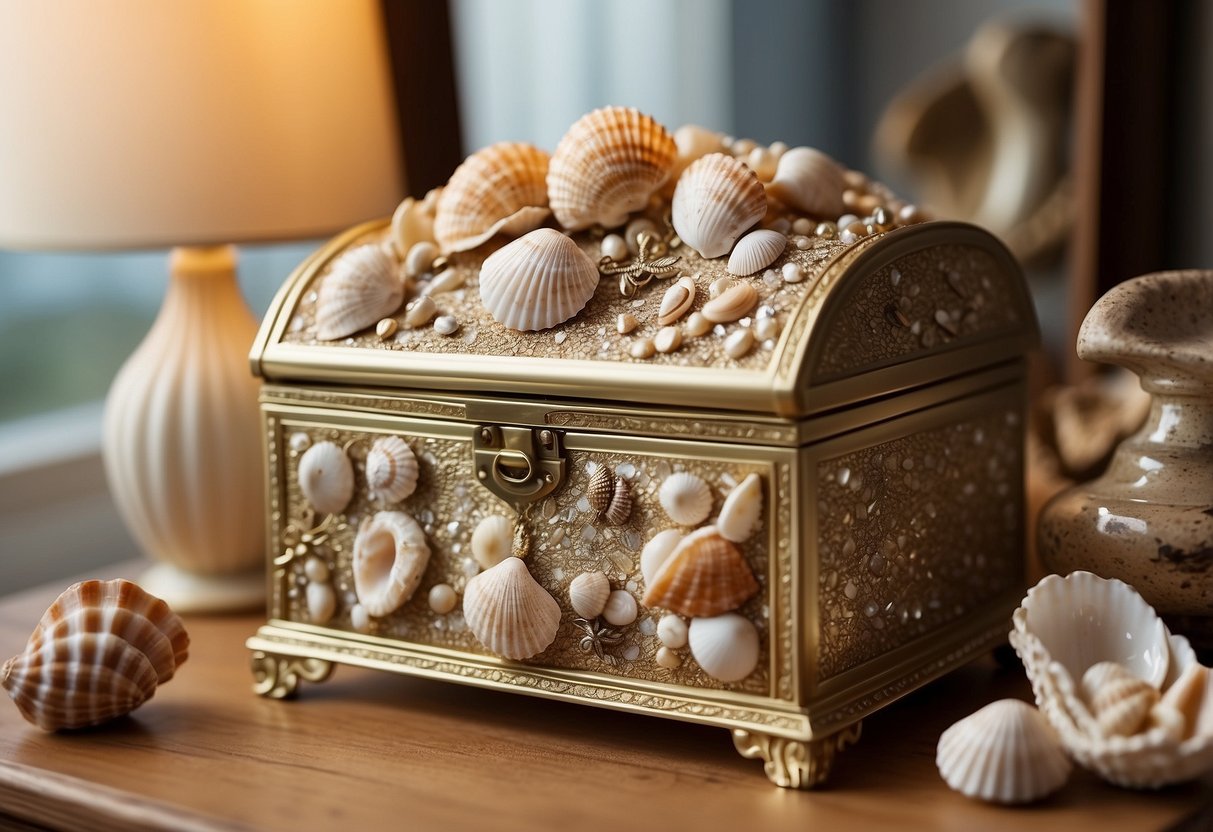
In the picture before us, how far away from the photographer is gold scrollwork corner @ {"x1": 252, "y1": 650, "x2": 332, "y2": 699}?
3.15 feet

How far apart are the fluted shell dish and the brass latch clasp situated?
0.28 meters

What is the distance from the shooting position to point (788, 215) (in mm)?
887

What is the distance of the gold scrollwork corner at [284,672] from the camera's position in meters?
0.96

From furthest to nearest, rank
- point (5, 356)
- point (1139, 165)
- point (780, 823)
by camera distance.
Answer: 1. point (1139, 165)
2. point (5, 356)
3. point (780, 823)

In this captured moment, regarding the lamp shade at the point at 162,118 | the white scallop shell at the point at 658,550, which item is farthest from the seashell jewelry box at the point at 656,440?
the lamp shade at the point at 162,118

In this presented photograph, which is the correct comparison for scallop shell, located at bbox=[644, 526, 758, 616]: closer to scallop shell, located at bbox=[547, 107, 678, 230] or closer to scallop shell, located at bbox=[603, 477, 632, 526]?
scallop shell, located at bbox=[603, 477, 632, 526]

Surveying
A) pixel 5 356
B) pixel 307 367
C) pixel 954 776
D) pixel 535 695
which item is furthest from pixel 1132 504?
pixel 5 356

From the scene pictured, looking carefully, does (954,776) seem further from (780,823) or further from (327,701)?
(327,701)

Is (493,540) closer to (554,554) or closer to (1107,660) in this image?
(554,554)

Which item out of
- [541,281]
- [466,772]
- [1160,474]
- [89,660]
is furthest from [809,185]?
[89,660]

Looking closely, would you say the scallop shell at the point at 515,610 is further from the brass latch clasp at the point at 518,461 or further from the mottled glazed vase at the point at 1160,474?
the mottled glazed vase at the point at 1160,474

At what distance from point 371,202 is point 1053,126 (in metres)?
1.30

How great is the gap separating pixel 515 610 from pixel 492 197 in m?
0.27

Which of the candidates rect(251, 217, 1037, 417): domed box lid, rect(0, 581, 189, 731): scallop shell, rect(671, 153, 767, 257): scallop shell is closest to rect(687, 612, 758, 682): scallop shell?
rect(251, 217, 1037, 417): domed box lid
